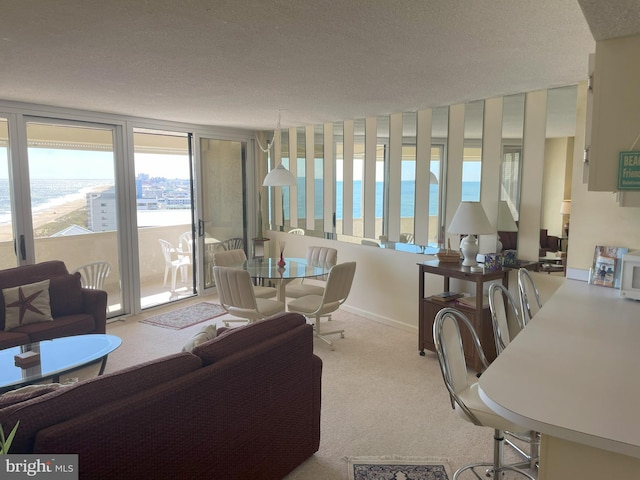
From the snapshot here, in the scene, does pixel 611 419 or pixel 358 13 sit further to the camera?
pixel 358 13

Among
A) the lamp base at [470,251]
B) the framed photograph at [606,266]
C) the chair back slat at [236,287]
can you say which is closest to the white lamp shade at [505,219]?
the lamp base at [470,251]

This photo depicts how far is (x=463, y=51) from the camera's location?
8.29 feet

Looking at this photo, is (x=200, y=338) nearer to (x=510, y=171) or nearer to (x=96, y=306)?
(x=96, y=306)

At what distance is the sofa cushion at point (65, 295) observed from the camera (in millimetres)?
4105

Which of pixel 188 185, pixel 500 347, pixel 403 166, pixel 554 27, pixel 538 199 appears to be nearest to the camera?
pixel 554 27

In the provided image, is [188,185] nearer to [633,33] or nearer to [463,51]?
[463,51]

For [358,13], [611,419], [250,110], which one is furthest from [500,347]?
[250,110]

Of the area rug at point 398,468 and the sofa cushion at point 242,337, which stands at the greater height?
the sofa cushion at point 242,337

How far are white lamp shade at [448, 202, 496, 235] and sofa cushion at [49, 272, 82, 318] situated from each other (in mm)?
3504

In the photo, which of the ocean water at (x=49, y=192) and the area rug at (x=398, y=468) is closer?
the area rug at (x=398, y=468)

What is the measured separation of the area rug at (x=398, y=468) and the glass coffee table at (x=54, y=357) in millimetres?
1919

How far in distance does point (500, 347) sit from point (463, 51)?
167 centimetres

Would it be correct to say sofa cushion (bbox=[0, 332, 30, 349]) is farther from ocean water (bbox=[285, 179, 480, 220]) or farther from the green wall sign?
the green wall sign

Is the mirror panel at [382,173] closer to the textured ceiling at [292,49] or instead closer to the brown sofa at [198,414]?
the textured ceiling at [292,49]
